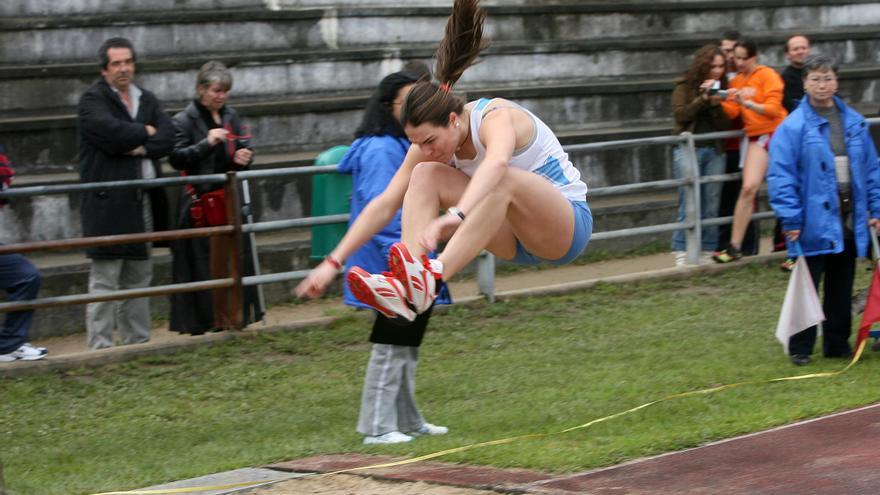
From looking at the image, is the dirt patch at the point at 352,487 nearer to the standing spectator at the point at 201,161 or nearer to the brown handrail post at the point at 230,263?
the brown handrail post at the point at 230,263

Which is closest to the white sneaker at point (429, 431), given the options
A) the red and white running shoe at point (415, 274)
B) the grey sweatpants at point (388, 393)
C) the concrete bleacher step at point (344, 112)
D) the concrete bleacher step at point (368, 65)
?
the grey sweatpants at point (388, 393)

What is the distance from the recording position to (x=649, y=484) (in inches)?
214

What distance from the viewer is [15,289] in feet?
28.9

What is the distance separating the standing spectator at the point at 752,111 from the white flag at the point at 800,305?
3476mm

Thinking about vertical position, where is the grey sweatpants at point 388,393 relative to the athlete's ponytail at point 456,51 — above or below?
below

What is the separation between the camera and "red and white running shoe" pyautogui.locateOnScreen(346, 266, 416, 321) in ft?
19.0

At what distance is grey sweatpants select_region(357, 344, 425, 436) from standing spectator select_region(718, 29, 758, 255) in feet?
20.0

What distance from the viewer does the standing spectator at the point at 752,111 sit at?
38.7ft

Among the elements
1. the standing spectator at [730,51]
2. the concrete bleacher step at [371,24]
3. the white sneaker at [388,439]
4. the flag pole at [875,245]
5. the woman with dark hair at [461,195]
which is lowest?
the white sneaker at [388,439]

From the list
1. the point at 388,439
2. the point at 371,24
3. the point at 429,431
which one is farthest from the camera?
the point at 371,24

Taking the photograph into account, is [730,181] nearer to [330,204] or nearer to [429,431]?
[330,204]

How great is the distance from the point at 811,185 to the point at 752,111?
142 inches

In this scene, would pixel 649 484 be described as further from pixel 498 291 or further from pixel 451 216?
pixel 498 291

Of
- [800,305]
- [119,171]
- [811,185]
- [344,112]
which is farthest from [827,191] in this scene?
[344,112]
